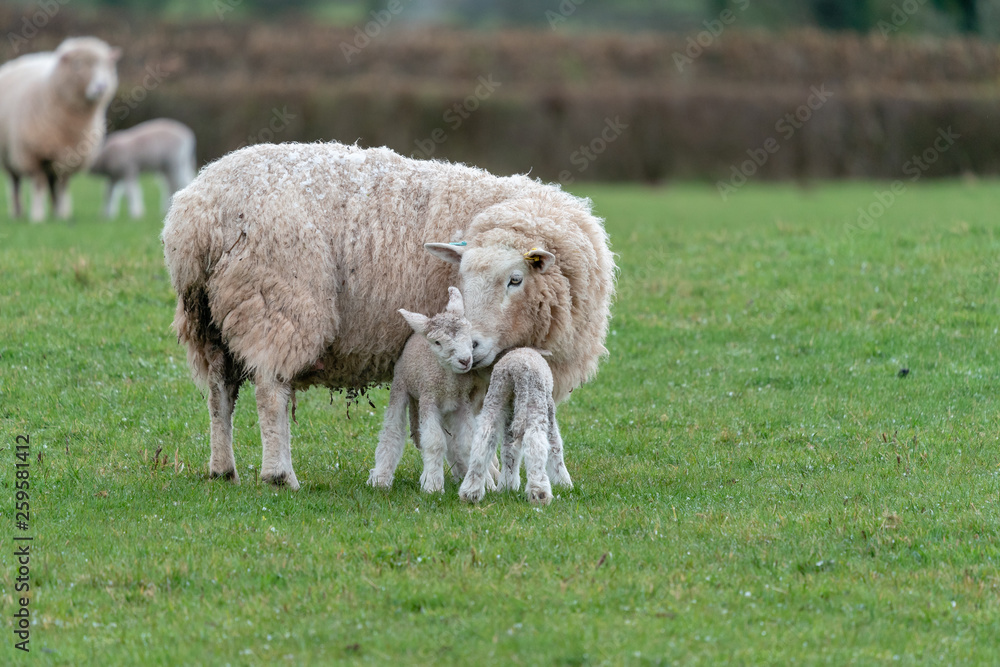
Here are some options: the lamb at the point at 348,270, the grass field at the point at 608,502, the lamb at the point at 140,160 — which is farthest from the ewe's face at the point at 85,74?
the lamb at the point at 348,270

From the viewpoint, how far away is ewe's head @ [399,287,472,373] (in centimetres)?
688

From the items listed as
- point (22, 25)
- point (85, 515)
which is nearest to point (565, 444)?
point (85, 515)

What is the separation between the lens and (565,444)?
28.9ft

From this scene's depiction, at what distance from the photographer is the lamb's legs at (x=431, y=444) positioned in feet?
23.6

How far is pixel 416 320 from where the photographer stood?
7.02 m

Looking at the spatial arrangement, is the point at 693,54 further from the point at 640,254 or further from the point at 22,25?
the point at 640,254

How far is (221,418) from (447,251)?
72.7 inches

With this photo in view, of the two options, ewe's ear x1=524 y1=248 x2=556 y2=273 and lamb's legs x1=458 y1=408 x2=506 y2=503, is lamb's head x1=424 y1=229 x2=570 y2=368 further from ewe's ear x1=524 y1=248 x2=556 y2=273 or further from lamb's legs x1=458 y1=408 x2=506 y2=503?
lamb's legs x1=458 y1=408 x2=506 y2=503

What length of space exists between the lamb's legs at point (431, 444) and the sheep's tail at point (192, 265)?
1.44 meters

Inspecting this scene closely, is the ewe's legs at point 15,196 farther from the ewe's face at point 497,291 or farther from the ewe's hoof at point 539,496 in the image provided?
the ewe's hoof at point 539,496

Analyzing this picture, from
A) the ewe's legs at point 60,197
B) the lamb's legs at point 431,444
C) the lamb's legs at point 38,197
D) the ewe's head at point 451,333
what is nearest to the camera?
the ewe's head at point 451,333

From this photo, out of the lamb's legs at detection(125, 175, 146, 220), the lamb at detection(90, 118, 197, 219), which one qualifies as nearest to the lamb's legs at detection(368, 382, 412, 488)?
the lamb at detection(90, 118, 197, 219)

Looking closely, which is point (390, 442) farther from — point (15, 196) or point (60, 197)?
point (15, 196)

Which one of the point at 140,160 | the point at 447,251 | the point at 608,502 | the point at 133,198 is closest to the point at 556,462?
the point at 608,502
